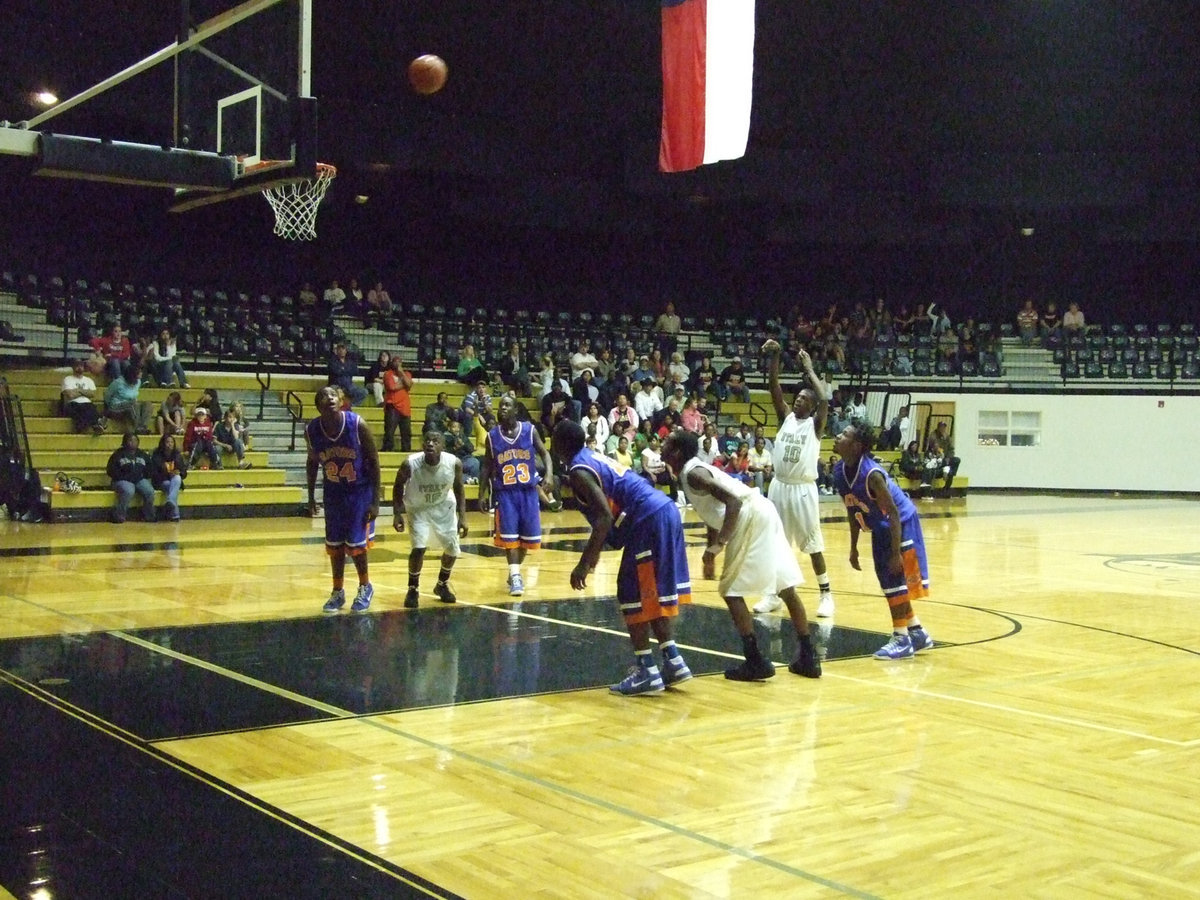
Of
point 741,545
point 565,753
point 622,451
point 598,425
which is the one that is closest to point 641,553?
point 741,545

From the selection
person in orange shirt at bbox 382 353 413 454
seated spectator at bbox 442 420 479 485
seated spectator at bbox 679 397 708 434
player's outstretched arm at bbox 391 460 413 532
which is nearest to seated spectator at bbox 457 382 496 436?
seated spectator at bbox 442 420 479 485

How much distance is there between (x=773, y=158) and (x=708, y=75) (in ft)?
44.9

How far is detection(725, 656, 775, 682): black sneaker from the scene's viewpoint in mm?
7348

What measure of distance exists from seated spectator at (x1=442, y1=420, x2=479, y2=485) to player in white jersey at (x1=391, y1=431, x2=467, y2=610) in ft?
30.4

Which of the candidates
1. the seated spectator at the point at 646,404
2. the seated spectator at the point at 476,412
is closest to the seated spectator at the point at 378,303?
the seated spectator at the point at 476,412

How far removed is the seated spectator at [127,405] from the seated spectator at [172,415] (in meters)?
0.24

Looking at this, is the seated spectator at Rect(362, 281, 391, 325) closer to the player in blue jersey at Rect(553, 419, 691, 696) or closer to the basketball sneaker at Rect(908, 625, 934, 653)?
the basketball sneaker at Rect(908, 625, 934, 653)

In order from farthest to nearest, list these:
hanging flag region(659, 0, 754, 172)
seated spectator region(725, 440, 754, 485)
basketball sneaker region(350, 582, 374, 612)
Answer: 1. seated spectator region(725, 440, 754, 485)
2. hanging flag region(659, 0, 754, 172)
3. basketball sneaker region(350, 582, 374, 612)

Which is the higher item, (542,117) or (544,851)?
(542,117)

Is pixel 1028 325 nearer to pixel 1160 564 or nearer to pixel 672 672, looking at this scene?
pixel 1160 564

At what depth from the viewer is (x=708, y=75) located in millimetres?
15125

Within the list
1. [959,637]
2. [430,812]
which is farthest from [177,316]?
[430,812]

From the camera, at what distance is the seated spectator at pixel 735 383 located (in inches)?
1041

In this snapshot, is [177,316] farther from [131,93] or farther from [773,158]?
[773,158]
